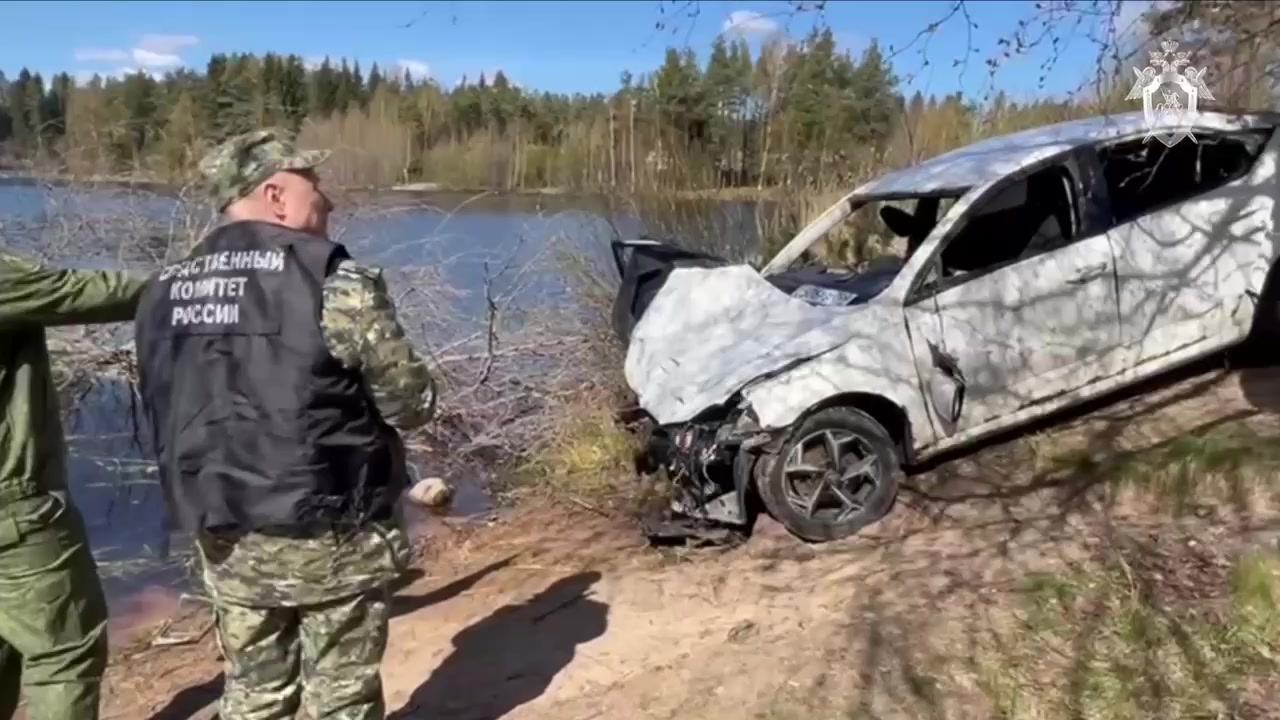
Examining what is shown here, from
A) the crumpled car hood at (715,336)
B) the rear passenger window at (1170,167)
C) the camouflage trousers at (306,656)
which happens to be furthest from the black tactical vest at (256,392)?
the rear passenger window at (1170,167)

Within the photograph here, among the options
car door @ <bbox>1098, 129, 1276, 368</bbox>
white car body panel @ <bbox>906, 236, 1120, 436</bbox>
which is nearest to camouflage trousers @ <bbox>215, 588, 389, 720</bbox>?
white car body panel @ <bbox>906, 236, 1120, 436</bbox>

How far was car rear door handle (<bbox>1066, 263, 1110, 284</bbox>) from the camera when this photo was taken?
7.07 metres

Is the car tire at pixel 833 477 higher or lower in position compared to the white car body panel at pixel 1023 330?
lower

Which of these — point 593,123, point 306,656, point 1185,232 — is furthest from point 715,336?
point 593,123

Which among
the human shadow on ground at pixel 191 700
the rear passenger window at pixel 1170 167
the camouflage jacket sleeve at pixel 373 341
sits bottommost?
the human shadow on ground at pixel 191 700

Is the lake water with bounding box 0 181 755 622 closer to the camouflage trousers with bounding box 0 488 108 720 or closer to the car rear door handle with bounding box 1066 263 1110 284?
the car rear door handle with bounding box 1066 263 1110 284

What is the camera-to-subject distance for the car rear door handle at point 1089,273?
7074 mm

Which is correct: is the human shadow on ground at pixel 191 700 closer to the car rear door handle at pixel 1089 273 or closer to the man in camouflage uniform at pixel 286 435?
the man in camouflage uniform at pixel 286 435

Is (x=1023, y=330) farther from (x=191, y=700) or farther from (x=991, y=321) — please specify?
(x=191, y=700)

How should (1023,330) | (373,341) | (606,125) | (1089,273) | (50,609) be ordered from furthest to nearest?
(606,125), (1089,273), (1023,330), (50,609), (373,341)

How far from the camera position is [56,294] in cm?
433

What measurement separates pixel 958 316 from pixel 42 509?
4.36 m

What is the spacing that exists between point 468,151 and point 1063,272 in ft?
24.6

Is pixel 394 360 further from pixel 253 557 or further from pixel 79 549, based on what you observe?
pixel 79 549
